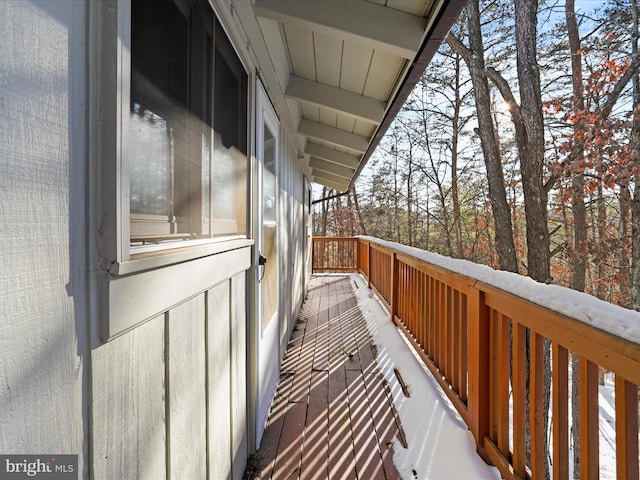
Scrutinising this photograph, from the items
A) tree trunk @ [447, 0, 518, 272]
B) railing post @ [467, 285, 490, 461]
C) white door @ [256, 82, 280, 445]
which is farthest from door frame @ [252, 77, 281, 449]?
tree trunk @ [447, 0, 518, 272]

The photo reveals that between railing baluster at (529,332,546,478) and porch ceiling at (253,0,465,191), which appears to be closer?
railing baluster at (529,332,546,478)

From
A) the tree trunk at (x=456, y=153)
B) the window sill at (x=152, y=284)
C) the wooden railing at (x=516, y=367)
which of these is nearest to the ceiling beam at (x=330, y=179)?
the wooden railing at (x=516, y=367)

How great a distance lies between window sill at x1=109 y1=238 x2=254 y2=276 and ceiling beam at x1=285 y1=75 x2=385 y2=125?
75.2 inches

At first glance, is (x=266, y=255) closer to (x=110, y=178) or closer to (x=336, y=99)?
(x=336, y=99)

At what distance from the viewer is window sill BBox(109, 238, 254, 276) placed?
2.29 ft

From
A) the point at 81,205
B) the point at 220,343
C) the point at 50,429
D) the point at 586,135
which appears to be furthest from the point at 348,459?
the point at 586,135

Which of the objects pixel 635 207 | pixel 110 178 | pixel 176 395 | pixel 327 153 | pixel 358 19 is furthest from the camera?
pixel 327 153

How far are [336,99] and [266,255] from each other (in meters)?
1.47

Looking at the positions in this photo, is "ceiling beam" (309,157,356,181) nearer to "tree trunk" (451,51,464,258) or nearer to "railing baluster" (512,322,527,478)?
"railing baluster" (512,322,527,478)

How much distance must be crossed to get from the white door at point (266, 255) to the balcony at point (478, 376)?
215 mm

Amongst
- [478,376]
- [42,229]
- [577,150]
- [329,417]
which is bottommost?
[329,417]

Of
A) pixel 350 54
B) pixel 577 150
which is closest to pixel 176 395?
pixel 350 54

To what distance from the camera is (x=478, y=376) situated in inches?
71.0

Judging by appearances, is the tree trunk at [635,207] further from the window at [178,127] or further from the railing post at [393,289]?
the window at [178,127]
